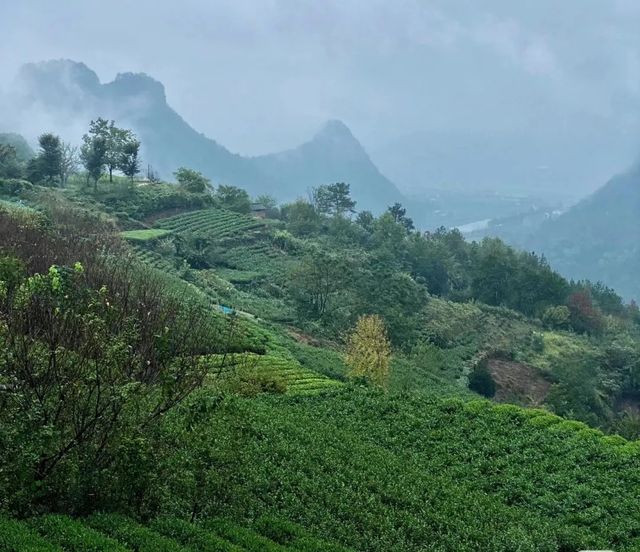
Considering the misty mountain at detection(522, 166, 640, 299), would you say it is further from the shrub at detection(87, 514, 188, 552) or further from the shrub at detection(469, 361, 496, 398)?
the shrub at detection(87, 514, 188, 552)

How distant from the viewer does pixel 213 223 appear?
60.3 metres

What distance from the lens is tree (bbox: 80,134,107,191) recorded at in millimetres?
59094

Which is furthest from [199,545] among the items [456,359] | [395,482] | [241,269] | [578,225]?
[578,225]

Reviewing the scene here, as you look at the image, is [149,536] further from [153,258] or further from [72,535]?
[153,258]

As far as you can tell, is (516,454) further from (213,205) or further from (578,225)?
(578,225)

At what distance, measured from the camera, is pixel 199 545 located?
29.2 ft

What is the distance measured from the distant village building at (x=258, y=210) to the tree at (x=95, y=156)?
19.1m

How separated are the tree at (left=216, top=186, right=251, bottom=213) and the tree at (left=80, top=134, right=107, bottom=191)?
13448mm

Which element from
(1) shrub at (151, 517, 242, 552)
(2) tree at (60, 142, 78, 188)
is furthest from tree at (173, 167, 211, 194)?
(1) shrub at (151, 517, 242, 552)

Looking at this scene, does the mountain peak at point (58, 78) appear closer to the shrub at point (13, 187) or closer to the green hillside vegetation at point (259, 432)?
the shrub at point (13, 187)

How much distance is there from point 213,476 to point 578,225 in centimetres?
20270

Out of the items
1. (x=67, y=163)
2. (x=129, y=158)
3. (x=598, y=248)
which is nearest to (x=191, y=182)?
(x=129, y=158)

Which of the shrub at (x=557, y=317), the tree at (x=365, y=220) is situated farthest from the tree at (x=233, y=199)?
the shrub at (x=557, y=317)

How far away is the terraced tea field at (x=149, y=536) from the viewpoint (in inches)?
303
